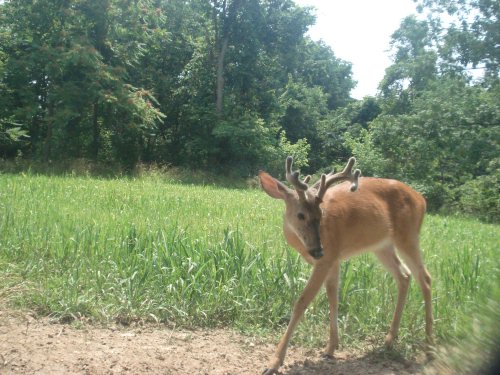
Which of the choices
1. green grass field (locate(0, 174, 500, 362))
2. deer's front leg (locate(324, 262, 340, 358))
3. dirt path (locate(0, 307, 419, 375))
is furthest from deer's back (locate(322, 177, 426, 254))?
dirt path (locate(0, 307, 419, 375))

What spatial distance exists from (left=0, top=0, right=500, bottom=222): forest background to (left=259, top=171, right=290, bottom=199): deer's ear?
16.3 meters

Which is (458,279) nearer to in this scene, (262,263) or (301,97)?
(262,263)

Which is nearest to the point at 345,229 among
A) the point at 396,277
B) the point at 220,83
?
the point at 396,277

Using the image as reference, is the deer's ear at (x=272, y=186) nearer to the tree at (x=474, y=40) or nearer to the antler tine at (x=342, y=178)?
the antler tine at (x=342, y=178)

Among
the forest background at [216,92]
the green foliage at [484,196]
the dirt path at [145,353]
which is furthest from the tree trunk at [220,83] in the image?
the dirt path at [145,353]

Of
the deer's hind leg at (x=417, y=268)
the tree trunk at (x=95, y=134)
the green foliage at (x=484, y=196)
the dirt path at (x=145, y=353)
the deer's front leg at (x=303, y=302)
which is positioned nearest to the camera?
the dirt path at (x=145, y=353)

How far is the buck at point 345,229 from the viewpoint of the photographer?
4.16m

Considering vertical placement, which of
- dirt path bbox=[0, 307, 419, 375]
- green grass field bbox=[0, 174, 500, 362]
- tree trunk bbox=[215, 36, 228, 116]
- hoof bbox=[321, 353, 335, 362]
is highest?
tree trunk bbox=[215, 36, 228, 116]

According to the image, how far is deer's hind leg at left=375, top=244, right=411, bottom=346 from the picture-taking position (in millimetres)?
4574

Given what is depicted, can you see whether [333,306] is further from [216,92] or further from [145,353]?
[216,92]

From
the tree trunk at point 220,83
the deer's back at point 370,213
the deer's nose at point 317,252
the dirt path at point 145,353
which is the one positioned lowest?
the dirt path at point 145,353

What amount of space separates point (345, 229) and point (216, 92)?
26.5 metres

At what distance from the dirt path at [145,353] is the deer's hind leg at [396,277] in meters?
0.34

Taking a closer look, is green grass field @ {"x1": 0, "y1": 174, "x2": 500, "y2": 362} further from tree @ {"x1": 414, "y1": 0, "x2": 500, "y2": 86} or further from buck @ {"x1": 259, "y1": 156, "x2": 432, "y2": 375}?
tree @ {"x1": 414, "y1": 0, "x2": 500, "y2": 86}
